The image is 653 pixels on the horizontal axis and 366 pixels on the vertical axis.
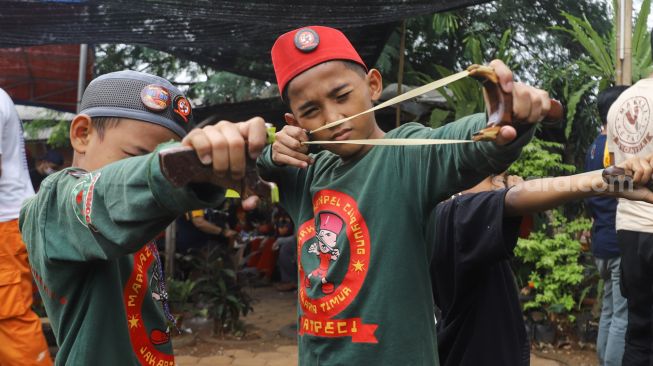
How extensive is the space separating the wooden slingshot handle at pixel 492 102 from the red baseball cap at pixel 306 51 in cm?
62

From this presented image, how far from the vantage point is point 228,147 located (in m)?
0.89

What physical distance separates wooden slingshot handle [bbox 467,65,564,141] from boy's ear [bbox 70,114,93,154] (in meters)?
0.97

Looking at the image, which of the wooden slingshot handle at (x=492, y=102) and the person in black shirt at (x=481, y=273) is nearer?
the wooden slingshot handle at (x=492, y=102)

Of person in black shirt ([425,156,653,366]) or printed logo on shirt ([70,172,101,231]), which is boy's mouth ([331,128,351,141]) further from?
printed logo on shirt ([70,172,101,231])

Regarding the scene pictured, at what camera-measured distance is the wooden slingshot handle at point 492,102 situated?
1.11 metres

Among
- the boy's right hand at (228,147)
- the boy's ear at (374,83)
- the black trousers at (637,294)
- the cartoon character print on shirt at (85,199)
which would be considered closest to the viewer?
the boy's right hand at (228,147)

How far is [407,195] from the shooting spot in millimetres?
1540

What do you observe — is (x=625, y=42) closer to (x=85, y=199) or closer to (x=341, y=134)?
(x=341, y=134)

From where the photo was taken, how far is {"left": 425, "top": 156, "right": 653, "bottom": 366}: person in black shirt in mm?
1812

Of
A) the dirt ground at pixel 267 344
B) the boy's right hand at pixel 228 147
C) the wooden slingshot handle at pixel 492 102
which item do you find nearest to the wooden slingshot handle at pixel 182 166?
the boy's right hand at pixel 228 147

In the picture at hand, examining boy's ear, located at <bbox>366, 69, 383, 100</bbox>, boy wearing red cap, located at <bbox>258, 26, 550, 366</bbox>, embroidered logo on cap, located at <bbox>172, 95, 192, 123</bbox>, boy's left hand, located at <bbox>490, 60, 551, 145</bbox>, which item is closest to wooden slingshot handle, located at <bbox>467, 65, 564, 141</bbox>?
boy's left hand, located at <bbox>490, 60, 551, 145</bbox>

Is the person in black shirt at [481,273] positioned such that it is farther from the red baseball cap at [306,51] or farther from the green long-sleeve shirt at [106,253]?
the green long-sleeve shirt at [106,253]

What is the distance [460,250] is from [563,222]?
13.2 ft

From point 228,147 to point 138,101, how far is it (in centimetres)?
71
